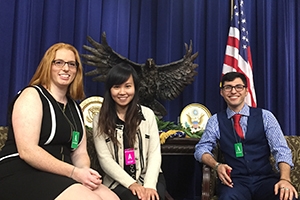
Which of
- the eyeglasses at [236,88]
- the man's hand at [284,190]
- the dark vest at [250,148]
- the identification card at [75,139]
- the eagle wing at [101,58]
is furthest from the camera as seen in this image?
the eagle wing at [101,58]

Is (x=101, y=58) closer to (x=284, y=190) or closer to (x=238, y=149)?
(x=238, y=149)

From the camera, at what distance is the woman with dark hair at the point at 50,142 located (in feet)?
4.48

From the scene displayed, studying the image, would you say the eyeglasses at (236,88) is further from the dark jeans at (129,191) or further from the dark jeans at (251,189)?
the dark jeans at (129,191)

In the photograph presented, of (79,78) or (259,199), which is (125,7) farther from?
(259,199)

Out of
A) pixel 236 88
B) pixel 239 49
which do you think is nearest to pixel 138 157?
pixel 236 88

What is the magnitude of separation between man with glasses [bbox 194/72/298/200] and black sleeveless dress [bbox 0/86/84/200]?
0.91 meters

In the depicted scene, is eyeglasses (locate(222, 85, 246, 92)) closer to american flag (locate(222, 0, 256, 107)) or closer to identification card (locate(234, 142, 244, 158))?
identification card (locate(234, 142, 244, 158))

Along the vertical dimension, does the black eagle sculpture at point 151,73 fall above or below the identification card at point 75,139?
above

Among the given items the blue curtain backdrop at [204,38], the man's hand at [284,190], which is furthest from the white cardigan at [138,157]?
the blue curtain backdrop at [204,38]

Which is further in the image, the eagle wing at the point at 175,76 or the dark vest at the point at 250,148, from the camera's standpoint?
the eagle wing at the point at 175,76

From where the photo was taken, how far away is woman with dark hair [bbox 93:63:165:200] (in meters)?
1.83

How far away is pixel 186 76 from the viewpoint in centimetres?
299

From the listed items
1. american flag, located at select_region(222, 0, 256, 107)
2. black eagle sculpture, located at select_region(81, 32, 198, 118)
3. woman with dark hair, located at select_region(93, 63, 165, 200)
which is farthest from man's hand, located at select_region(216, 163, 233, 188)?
american flag, located at select_region(222, 0, 256, 107)

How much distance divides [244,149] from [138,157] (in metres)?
0.70
